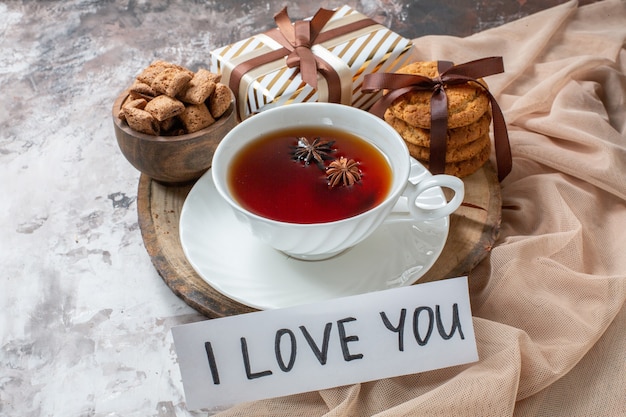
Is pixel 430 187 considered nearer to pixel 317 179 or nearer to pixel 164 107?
pixel 317 179

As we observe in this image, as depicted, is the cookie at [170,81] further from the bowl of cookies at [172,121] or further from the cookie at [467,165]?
the cookie at [467,165]

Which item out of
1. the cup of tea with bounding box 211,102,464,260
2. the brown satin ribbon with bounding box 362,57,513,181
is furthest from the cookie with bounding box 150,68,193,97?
the brown satin ribbon with bounding box 362,57,513,181

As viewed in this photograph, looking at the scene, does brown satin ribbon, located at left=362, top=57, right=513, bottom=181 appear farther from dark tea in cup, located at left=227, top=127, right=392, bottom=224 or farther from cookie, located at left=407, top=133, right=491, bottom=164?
dark tea in cup, located at left=227, top=127, right=392, bottom=224

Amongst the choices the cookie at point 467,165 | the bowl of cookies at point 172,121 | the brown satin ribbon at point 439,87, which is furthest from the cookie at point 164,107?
the cookie at point 467,165

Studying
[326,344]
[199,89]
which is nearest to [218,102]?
[199,89]

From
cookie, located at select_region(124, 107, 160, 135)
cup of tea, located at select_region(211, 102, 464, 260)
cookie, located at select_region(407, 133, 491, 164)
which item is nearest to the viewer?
cup of tea, located at select_region(211, 102, 464, 260)

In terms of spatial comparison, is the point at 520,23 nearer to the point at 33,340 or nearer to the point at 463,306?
the point at 463,306

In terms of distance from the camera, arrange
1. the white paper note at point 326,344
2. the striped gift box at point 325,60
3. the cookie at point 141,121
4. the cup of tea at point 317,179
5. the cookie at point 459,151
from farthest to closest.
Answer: the striped gift box at point 325,60 → the cookie at point 459,151 → the cookie at point 141,121 → the cup of tea at point 317,179 → the white paper note at point 326,344
